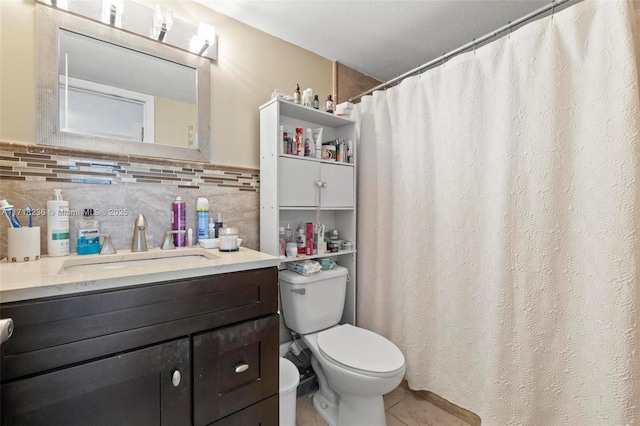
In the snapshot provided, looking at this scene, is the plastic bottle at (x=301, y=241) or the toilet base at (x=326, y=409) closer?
the toilet base at (x=326, y=409)

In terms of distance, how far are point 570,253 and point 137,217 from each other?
1.76 metres

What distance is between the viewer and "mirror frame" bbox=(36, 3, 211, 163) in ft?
3.51

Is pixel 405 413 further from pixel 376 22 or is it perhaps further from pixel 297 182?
pixel 376 22

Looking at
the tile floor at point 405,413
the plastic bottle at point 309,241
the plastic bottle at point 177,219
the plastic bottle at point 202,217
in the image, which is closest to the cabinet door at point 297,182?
the plastic bottle at point 309,241

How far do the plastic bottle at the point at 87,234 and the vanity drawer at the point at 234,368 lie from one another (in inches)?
23.8

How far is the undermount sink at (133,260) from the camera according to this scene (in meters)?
1.01

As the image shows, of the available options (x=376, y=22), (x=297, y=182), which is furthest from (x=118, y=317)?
(x=376, y=22)

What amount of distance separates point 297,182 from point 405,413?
1.37 m

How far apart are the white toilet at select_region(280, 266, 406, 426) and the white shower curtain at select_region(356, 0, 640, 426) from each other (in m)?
0.33

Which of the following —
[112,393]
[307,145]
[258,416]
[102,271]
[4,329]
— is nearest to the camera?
[4,329]

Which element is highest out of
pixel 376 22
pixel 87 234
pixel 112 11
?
pixel 376 22

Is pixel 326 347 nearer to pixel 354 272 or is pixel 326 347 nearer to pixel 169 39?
pixel 354 272

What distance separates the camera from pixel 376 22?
5.16 ft

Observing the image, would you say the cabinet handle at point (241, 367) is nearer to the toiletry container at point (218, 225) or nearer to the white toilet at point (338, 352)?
the white toilet at point (338, 352)
